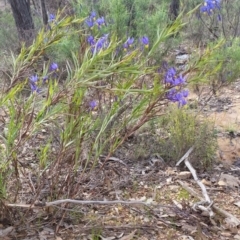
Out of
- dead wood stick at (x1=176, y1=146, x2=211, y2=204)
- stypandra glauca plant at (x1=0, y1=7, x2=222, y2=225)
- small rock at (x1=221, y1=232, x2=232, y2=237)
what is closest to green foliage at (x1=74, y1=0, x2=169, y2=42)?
dead wood stick at (x1=176, y1=146, x2=211, y2=204)

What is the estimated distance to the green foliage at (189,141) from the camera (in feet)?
11.0

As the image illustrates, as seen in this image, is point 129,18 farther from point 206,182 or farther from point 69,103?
point 69,103

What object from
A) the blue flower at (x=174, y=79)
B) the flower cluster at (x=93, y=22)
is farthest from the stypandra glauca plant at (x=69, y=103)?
the flower cluster at (x=93, y=22)

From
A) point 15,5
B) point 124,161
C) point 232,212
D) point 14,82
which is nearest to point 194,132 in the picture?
point 124,161

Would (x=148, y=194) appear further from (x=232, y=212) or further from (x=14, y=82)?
(x=14, y=82)

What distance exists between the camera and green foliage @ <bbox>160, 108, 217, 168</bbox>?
3.37 metres

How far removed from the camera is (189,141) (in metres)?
3.40

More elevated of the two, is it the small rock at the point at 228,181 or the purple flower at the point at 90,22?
the purple flower at the point at 90,22

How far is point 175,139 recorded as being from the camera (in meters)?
3.43

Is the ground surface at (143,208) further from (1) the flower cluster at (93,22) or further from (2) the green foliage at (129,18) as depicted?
(2) the green foliage at (129,18)

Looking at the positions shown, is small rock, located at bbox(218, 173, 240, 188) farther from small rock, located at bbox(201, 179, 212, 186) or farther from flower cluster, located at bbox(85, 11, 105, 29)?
flower cluster, located at bbox(85, 11, 105, 29)

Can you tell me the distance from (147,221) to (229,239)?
46cm

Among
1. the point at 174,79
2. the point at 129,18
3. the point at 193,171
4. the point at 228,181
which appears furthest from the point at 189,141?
the point at 129,18

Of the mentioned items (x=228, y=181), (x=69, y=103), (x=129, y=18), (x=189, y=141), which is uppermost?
(x=69, y=103)
